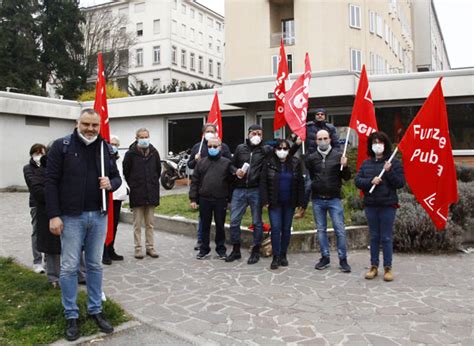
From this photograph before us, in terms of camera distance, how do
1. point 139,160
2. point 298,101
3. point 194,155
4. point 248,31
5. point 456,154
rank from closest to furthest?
point 139,160 < point 298,101 < point 194,155 < point 456,154 < point 248,31

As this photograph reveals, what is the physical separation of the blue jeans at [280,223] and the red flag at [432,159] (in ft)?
5.92

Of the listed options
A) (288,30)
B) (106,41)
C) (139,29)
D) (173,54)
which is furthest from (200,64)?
(288,30)

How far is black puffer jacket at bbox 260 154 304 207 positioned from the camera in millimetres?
6977

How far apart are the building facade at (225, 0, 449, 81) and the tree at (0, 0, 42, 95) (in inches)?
686

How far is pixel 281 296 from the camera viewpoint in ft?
18.8

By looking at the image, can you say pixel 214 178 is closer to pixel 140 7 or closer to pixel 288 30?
pixel 288 30

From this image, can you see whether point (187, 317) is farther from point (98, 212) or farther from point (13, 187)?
point (13, 187)

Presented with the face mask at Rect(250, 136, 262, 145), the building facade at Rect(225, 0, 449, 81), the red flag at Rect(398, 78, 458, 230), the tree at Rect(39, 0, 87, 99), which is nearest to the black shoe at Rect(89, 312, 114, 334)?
the face mask at Rect(250, 136, 262, 145)

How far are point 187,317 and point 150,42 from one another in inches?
2491

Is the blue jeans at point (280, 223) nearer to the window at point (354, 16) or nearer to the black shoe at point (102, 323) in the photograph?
the black shoe at point (102, 323)

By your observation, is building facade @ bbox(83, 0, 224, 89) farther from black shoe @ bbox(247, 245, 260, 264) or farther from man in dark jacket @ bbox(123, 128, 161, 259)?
black shoe @ bbox(247, 245, 260, 264)

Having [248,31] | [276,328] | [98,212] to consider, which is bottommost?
[276,328]

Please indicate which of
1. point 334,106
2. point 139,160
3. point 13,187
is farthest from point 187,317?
point 13,187

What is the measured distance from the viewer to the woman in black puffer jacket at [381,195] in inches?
250
